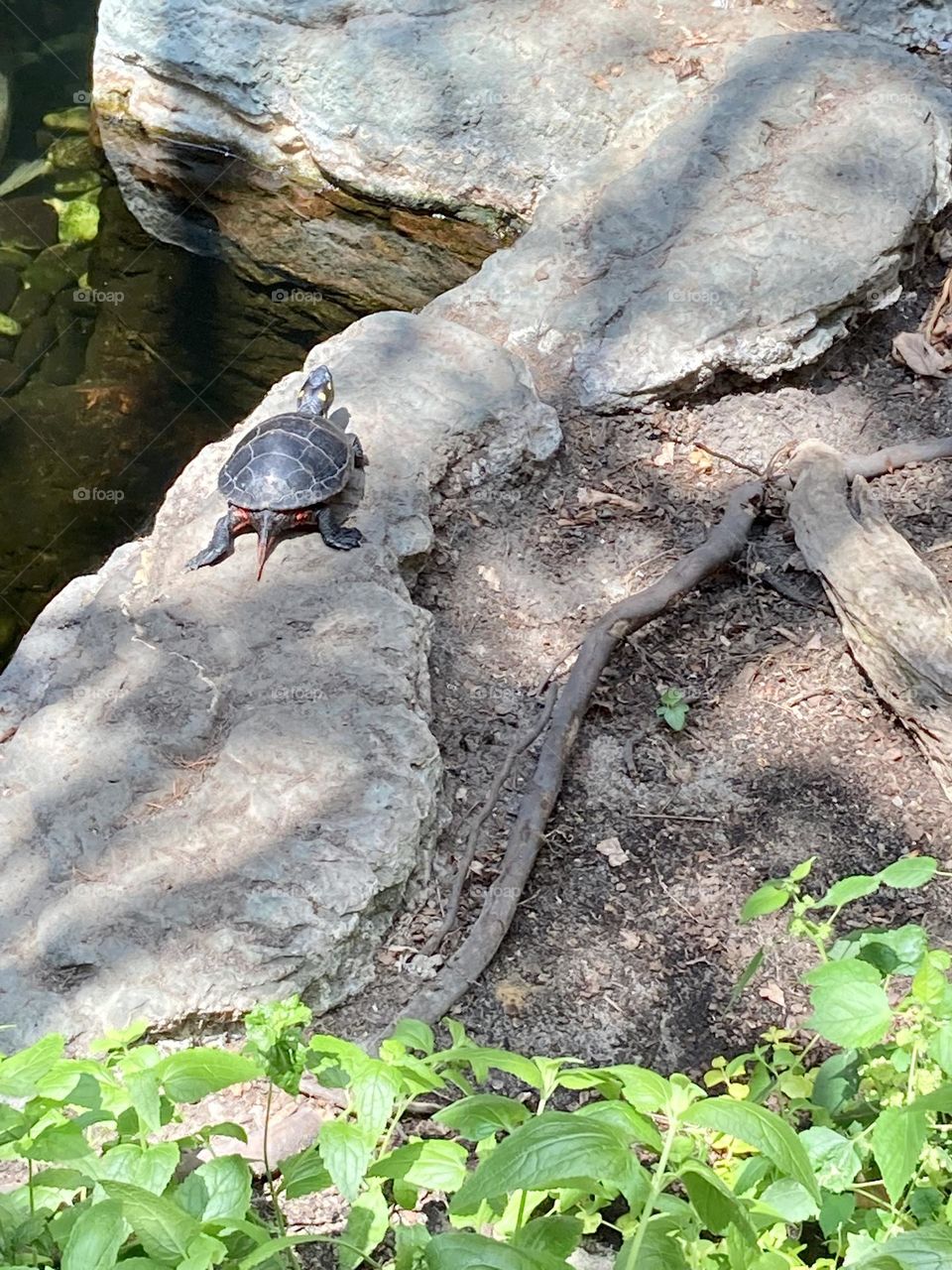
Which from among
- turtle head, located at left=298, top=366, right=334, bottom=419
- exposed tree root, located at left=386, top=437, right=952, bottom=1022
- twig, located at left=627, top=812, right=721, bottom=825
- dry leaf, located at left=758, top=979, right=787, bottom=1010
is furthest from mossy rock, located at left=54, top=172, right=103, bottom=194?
dry leaf, located at left=758, top=979, right=787, bottom=1010

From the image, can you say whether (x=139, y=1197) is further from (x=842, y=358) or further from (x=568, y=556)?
(x=842, y=358)

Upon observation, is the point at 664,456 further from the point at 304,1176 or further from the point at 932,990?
the point at 304,1176

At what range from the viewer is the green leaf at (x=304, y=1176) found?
1615mm

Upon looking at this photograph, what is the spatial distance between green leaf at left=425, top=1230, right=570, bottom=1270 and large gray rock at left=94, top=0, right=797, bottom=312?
4918 millimetres

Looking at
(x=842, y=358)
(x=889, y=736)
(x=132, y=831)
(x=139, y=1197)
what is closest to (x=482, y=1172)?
(x=139, y=1197)

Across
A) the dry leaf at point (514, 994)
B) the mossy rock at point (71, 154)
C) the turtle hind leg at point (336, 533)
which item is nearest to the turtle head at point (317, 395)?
the turtle hind leg at point (336, 533)

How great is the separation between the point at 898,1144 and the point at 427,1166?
0.61m

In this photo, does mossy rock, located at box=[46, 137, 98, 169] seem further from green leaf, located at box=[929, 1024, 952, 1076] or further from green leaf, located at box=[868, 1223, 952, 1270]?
green leaf, located at box=[868, 1223, 952, 1270]

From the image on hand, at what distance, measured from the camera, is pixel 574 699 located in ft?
11.4

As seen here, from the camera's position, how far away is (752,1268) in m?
1.50

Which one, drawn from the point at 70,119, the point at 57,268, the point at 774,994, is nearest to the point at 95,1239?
the point at 774,994

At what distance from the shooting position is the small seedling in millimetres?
3561

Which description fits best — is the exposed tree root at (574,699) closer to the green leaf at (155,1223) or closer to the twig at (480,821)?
the twig at (480,821)

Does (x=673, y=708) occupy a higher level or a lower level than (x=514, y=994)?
higher
